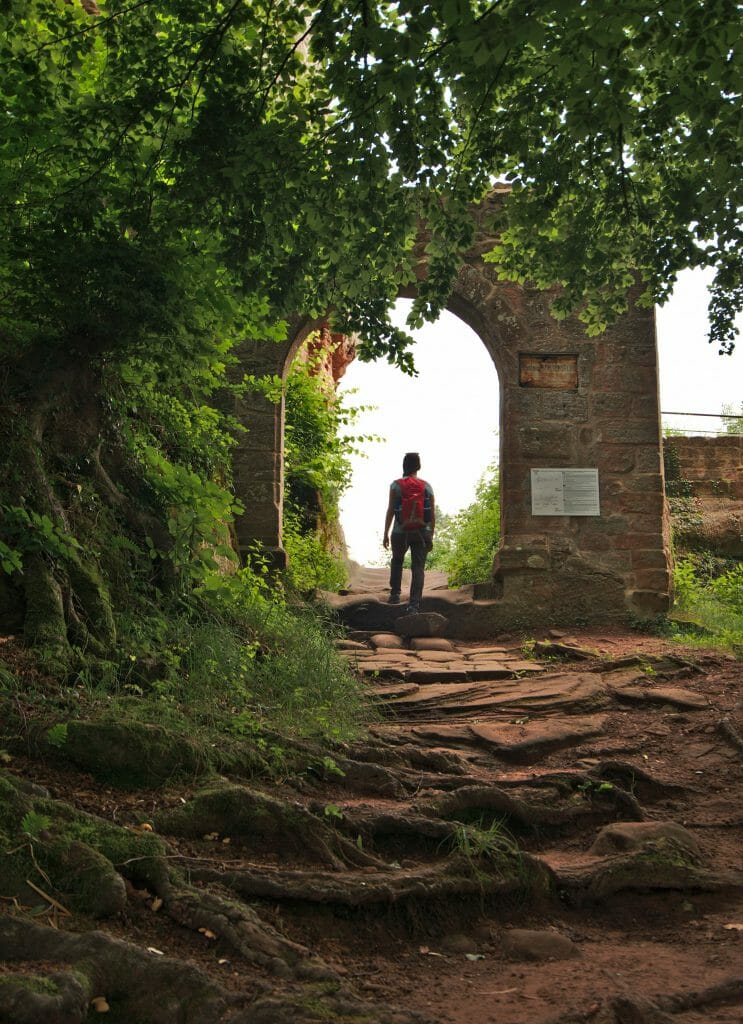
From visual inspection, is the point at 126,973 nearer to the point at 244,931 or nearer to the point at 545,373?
the point at 244,931

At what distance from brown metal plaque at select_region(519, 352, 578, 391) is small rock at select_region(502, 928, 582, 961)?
766 centimetres

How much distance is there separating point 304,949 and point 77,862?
72 centimetres

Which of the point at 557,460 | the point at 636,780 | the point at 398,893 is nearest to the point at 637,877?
the point at 398,893

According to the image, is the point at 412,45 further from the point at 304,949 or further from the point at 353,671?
the point at 353,671

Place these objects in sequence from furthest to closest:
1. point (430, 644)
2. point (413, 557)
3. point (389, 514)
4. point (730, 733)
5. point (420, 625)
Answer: point (389, 514) → point (413, 557) → point (420, 625) → point (430, 644) → point (730, 733)

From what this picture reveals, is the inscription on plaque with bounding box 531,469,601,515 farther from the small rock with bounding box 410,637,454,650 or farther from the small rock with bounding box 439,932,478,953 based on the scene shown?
the small rock with bounding box 439,932,478,953

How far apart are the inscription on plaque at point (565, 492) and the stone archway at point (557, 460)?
1cm

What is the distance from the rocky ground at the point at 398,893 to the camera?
226 centimetres

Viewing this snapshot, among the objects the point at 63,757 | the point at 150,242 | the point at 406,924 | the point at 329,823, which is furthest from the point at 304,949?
the point at 150,242

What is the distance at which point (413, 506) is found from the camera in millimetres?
9805

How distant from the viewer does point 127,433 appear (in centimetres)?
592

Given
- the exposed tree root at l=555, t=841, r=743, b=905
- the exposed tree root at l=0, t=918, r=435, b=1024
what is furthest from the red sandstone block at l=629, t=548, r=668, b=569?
the exposed tree root at l=0, t=918, r=435, b=1024

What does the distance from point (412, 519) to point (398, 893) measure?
684 cm

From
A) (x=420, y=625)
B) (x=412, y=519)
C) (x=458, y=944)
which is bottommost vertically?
(x=458, y=944)
